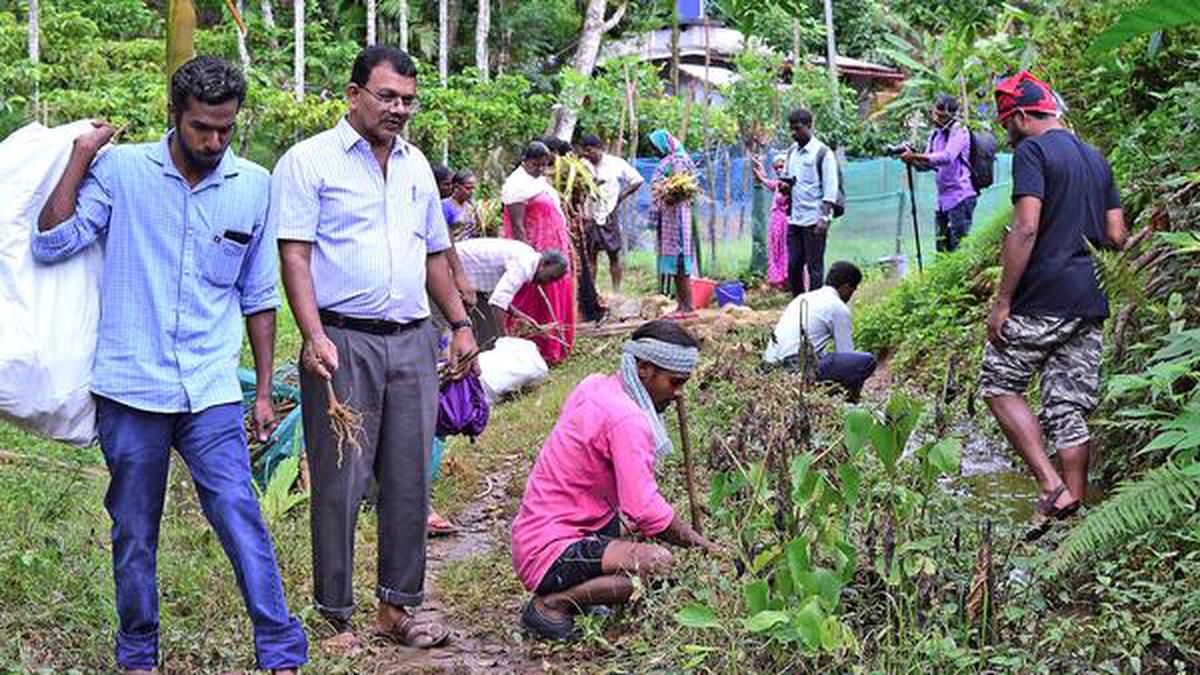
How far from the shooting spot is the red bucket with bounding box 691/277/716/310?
15.2 meters

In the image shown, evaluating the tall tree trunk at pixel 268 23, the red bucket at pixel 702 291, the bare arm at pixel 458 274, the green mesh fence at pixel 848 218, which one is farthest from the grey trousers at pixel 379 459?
A: the tall tree trunk at pixel 268 23

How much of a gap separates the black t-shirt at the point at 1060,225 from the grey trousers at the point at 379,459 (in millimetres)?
2356

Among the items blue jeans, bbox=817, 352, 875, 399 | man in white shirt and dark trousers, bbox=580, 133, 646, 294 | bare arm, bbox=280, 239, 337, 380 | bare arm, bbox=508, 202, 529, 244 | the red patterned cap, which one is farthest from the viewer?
man in white shirt and dark trousers, bbox=580, 133, 646, 294

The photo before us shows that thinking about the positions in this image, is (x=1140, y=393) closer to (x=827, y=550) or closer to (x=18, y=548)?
(x=827, y=550)

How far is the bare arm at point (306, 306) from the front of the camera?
4.85 meters

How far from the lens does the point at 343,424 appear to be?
16.4ft

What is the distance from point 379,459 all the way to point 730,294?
1022cm

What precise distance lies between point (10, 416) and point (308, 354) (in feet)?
3.18

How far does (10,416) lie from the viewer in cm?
421

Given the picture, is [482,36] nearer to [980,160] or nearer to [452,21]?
[452,21]

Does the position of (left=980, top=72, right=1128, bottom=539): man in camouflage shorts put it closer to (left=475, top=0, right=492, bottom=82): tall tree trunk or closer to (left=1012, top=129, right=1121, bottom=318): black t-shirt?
(left=1012, top=129, right=1121, bottom=318): black t-shirt

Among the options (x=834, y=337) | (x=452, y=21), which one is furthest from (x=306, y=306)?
(x=452, y=21)

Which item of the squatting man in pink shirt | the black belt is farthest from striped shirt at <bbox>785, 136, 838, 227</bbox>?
the black belt

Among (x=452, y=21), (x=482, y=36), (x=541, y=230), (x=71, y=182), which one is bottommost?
(x=541, y=230)
